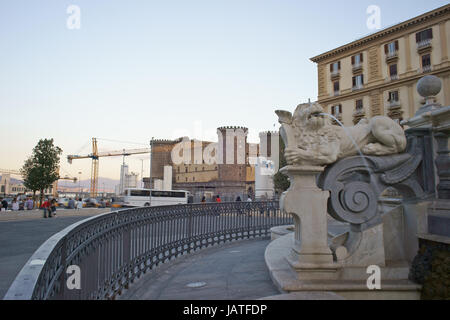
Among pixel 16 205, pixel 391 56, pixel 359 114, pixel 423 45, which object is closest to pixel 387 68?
pixel 391 56

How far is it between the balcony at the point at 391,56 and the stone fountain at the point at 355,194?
101 ft

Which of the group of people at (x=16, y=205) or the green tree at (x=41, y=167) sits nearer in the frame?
the group of people at (x=16, y=205)

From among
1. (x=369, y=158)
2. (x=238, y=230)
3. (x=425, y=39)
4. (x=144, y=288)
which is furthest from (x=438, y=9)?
(x=144, y=288)

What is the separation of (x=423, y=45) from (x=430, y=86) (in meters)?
29.7

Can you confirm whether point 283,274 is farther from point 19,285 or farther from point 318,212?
point 19,285

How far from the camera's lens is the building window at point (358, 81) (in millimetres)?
Result: 33344

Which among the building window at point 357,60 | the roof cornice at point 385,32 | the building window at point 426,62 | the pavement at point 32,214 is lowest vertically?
the pavement at point 32,214

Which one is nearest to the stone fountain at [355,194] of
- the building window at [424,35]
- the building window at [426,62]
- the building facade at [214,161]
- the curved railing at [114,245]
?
the curved railing at [114,245]

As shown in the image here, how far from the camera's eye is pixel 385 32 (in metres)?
30.6

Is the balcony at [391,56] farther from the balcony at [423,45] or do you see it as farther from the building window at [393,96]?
the building window at [393,96]

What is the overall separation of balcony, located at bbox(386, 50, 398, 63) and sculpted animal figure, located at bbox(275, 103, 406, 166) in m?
31.4

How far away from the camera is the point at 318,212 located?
357cm

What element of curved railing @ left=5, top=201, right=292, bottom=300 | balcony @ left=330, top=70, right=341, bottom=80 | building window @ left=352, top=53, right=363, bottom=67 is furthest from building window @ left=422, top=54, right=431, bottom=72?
curved railing @ left=5, top=201, right=292, bottom=300

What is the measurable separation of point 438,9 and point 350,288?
3199 centimetres
